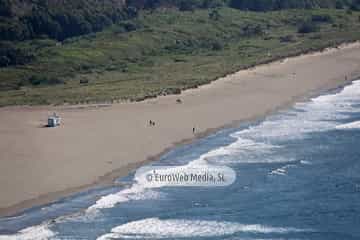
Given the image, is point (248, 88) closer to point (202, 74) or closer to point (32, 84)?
point (202, 74)

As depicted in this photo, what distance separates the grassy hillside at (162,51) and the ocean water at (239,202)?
15.3 metres

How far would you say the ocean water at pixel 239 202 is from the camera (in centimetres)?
3056

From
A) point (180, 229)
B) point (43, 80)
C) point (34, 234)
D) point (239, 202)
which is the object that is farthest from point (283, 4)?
point (34, 234)

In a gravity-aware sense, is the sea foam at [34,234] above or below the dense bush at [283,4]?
below

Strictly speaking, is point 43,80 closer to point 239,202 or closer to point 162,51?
point 162,51

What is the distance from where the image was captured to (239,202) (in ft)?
113

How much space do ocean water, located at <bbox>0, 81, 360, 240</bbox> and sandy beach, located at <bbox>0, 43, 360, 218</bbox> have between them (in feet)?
4.55

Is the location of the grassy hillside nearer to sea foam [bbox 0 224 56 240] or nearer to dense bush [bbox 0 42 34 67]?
dense bush [bbox 0 42 34 67]

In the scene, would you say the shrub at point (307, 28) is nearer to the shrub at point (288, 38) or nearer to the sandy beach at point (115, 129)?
the shrub at point (288, 38)

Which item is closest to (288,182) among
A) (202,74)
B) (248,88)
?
(248,88)

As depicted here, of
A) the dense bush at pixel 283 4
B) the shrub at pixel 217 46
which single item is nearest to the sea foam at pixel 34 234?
the shrub at pixel 217 46

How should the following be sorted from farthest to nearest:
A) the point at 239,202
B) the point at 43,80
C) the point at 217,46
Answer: the point at 217,46
the point at 43,80
the point at 239,202

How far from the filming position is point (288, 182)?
37.1m

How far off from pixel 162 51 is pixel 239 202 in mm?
49372
